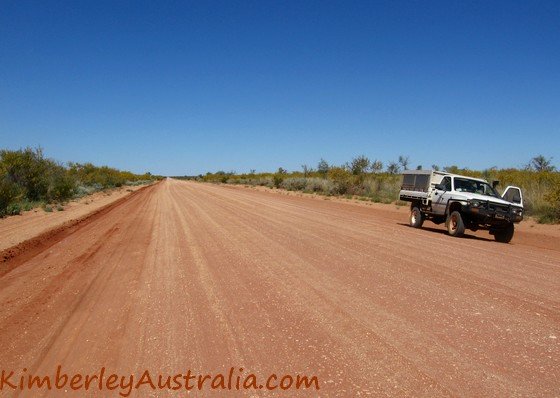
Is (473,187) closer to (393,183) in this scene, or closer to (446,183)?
(446,183)

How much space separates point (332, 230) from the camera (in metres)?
14.7

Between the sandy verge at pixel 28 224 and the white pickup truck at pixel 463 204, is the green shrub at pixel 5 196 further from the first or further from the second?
the white pickup truck at pixel 463 204

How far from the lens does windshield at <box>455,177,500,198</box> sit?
15.7 m

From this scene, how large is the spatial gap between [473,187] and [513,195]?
4.61 ft

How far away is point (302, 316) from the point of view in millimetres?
5762

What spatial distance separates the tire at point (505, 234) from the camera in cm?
1458

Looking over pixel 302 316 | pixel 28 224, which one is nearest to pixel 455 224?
pixel 302 316

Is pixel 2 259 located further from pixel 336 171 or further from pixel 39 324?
pixel 336 171

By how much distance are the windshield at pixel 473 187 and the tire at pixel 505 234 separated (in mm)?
1439

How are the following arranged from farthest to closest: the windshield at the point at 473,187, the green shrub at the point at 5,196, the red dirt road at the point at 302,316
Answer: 1. the green shrub at the point at 5,196
2. the windshield at the point at 473,187
3. the red dirt road at the point at 302,316

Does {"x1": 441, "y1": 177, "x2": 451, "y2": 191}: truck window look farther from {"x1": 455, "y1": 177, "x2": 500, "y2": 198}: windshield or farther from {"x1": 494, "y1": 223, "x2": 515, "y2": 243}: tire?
{"x1": 494, "y1": 223, "x2": 515, "y2": 243}: tire

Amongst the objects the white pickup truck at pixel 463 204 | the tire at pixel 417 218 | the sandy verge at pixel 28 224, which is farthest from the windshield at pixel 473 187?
the sandy verge at pixel 28 224

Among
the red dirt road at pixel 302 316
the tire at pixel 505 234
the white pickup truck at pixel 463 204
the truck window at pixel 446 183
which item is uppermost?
the truck window at pixel 446 183

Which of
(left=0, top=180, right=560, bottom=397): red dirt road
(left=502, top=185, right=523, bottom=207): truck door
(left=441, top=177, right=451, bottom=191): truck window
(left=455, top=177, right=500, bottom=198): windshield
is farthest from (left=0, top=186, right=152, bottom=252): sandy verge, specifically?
(left=502, top=185, right=523, bottom=207): truck door
